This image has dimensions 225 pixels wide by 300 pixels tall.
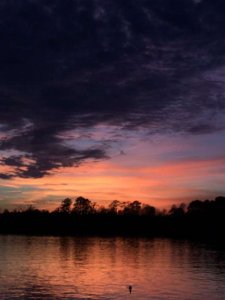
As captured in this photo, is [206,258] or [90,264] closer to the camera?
[90,264]

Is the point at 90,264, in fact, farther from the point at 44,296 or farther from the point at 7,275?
the point at 44,296

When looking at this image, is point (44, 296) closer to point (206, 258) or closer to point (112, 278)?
point (112, 278)

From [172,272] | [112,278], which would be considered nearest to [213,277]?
[172,272]

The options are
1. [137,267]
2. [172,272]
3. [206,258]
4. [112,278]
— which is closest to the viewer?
[112,278]

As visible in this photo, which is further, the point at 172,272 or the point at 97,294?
the point at 172,272

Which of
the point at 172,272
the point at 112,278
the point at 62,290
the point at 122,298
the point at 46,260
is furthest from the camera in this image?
the point at 46,260

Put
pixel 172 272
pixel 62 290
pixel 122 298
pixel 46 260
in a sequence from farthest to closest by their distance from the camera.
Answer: pixel 46 260 → pixel 172 272 → pixel 62 290 → pixel 122 298

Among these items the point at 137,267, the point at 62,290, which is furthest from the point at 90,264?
the point at 62,290

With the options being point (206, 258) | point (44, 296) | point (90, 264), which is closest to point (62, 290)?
point (44, 296)

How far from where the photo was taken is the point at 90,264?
85.9m

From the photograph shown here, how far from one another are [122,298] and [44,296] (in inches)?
306

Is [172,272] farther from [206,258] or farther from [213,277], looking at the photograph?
[206,258]

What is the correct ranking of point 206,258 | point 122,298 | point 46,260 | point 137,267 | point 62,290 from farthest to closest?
point 206,258, point 46,260, point 137,267, point 62,290, point 122,298

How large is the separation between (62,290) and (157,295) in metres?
10.2
